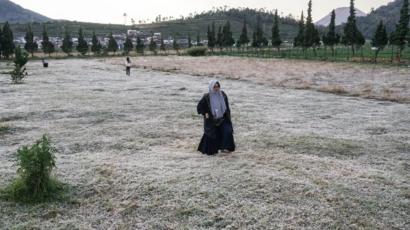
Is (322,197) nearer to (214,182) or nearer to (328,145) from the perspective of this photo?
(214,182)

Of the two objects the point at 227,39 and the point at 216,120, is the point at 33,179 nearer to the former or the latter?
the point at 216,120

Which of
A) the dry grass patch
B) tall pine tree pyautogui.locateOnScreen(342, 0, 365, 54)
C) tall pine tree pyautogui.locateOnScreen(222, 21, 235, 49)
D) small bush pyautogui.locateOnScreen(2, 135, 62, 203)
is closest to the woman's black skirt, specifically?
small bush pyautogui.locateOnScreen(2, 135, 62, 203)

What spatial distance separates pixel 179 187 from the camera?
10.9m

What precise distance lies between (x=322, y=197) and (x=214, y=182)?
2.70 metres

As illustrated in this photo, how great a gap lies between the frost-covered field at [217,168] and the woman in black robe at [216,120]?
1.55 ft

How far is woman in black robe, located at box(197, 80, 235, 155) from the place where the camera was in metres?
13.4

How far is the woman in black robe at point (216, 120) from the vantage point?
43.8 ft

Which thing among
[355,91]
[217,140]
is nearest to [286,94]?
[355,91]

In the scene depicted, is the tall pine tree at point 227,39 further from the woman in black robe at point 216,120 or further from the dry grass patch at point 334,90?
the woman in black robe at point 216,120

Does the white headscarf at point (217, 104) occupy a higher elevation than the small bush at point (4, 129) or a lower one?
higher

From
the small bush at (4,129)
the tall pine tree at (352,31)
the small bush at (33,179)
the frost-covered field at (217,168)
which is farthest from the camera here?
the tall pine tree at (352,31)

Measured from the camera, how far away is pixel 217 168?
1230cm

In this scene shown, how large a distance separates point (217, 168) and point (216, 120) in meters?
1.76

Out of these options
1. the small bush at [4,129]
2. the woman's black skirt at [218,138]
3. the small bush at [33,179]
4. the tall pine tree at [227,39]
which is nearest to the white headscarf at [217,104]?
the woman's black skirt at [218,138]
